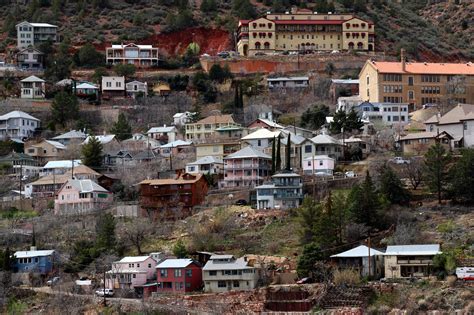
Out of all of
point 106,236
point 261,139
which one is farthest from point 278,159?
point 106,236

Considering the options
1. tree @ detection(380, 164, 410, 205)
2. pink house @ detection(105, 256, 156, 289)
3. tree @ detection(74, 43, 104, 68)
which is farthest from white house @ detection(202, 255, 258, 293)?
tree @ detection(74, 43, 104, 68)

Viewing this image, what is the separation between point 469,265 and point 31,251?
32803 millimetres

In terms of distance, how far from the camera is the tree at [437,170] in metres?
101

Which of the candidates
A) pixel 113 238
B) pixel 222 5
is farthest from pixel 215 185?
pixel 222 5

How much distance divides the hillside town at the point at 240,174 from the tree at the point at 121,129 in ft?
0.87

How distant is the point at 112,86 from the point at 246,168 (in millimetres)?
34511

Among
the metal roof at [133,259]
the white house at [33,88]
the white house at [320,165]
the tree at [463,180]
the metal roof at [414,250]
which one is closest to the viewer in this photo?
the metal roof at [414,250]

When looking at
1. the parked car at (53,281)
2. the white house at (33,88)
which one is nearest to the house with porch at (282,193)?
the parked car at (53,281)

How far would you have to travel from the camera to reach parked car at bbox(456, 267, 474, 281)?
8794 cm

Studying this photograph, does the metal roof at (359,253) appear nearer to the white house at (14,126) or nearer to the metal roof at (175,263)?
the metal roof at (175,263)

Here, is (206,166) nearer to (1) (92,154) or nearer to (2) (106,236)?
(1) (92,154)

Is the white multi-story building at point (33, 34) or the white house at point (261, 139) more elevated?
the white multi-story building at point (33, 34)

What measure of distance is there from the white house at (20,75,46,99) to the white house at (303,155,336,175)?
4099 cm

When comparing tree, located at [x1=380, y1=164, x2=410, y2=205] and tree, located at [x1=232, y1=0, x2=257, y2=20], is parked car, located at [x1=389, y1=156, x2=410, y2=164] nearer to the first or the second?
tree, located at [x1=380, y1=164, x2=410, y2=205]
